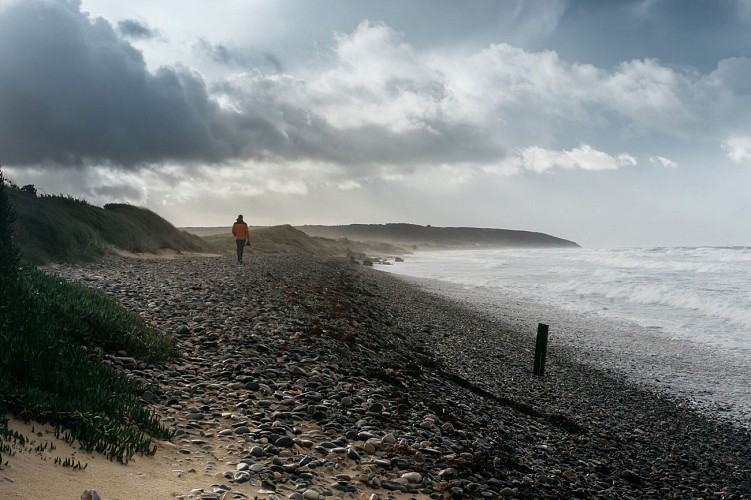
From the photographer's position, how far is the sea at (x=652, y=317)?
13.7 metres

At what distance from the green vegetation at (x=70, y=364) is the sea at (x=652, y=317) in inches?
446

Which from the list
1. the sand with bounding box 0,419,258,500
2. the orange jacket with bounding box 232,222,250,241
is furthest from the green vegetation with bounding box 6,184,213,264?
the sand with bounding box 0,419,258,500

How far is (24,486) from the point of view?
158 inches

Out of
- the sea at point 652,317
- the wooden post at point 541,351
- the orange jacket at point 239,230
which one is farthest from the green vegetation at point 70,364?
the orange jacket at point 239,230

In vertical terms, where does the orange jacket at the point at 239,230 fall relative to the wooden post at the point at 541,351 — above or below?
above

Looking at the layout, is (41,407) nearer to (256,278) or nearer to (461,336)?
(461,336)

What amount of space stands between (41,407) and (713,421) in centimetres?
1165

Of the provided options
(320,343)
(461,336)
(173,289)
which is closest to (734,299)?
(461,336)

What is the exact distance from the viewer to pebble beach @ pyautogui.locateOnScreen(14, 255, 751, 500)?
575cm

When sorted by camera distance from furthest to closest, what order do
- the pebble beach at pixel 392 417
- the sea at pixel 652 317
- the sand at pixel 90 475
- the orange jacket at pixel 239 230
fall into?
1. the orange jacket at pixel 239 230
2. the sea at pixel 652 317
3. the pebble beach at pixel 392 417
4. the sand at pixel 90 475

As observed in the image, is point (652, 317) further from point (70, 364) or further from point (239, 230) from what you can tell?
point (70, 364)

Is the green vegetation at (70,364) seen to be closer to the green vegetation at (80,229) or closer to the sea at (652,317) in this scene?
the sea at (652,317)

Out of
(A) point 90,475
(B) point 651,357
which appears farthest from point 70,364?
(B) point 651,357

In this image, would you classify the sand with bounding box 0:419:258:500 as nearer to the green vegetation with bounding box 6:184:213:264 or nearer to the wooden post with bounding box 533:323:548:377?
the wooden post with bounding box 533:323:548:377
